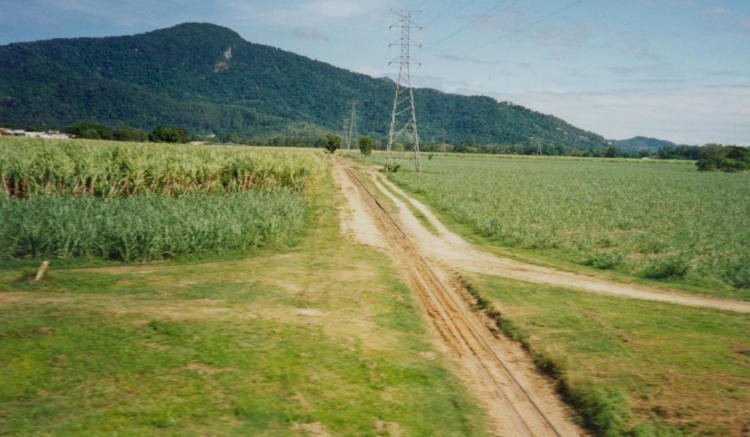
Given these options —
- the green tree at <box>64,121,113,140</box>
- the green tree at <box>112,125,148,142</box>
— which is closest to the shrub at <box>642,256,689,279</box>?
the green tree at <box>112,125,148,142</box>

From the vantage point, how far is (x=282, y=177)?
29594 millimetres

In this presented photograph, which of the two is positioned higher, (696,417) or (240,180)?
(240,180)

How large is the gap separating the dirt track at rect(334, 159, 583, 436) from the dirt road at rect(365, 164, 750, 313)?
130cm

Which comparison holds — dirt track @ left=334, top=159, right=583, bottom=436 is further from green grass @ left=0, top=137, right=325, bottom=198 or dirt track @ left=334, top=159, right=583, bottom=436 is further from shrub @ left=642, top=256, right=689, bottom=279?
green grass @ left=0, top=137, right=325, bottom=198

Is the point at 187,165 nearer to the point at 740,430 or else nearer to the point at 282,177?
the point at 282,177

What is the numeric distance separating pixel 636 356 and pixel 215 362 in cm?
738

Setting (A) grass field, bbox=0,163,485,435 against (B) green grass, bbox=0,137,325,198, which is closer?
(A) grass field, bbox=0,163,485,435

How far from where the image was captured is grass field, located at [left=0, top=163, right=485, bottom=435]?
19.4 ft

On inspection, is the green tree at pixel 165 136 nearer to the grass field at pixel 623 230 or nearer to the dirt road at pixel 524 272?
the grass field at pixel 623 230

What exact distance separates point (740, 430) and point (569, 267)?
920 centimetres

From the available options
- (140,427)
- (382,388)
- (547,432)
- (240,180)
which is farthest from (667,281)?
(240,180)

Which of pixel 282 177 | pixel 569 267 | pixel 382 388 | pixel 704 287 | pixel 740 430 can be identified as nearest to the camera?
pixel 740 430

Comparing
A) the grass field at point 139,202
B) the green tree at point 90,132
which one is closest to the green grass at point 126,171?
the grass field at point 139,202

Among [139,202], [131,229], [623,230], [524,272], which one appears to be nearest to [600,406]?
[524,272]
